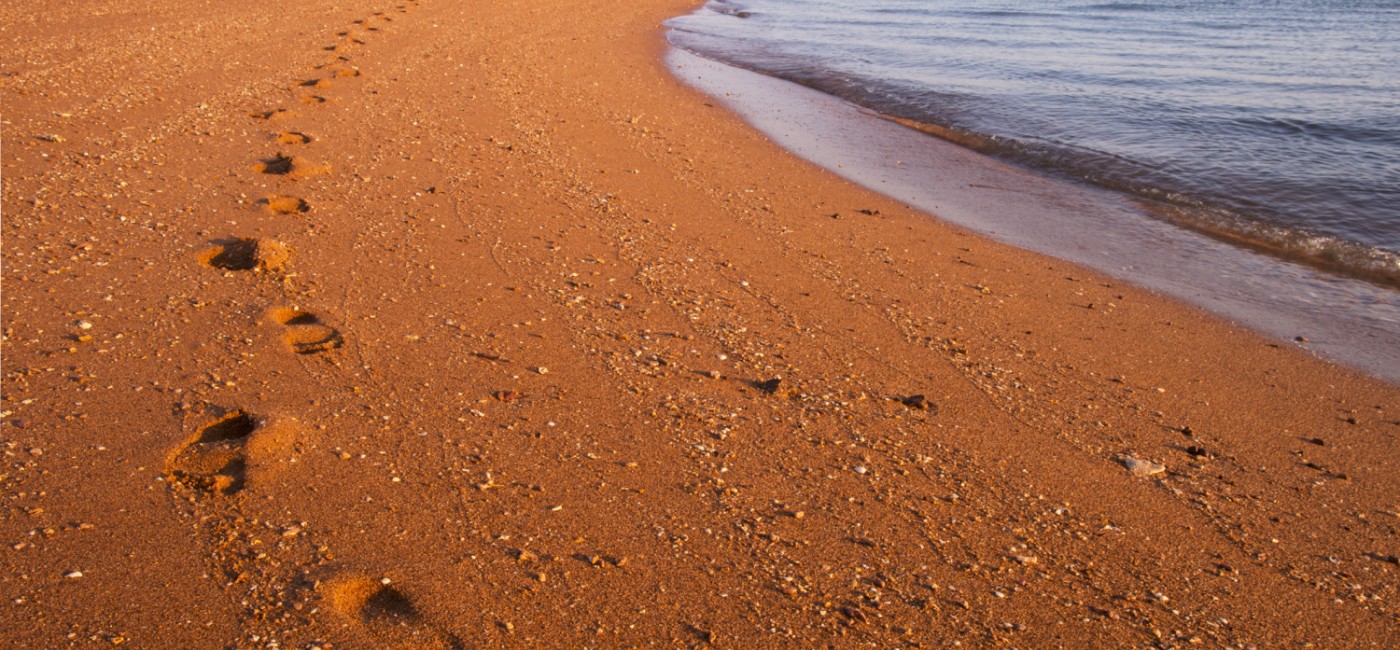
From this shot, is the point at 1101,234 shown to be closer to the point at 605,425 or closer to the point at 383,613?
the point at 605,425

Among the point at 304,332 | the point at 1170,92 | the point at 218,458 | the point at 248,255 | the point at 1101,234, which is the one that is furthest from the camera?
the point at 1170,92

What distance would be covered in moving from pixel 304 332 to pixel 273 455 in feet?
3.95

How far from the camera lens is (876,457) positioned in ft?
13.3

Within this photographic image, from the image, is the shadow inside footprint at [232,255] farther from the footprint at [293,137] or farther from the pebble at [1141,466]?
the pebble at [1141,466]

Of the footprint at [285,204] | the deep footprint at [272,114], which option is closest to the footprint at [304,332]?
the footprint at [285,204]

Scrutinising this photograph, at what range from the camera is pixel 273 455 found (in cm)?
372

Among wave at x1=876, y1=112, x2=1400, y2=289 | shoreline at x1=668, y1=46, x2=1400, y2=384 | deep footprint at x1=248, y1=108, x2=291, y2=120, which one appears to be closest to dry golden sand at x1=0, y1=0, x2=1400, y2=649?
shoreline at x1=668, y1=46, x2=1400, y2=384

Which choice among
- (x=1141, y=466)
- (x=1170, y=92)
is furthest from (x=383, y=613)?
(x=1170, y=92)

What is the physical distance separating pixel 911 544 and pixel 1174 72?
14549mm

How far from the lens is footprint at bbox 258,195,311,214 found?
6367mm

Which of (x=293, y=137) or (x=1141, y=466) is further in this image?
(x=293, y=137)

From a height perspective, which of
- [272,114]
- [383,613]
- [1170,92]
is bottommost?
[383,613]

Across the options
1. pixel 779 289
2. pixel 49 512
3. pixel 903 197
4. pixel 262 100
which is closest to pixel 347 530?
pixel 49 512

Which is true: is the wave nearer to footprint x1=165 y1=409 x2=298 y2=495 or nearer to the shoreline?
the shoreline
